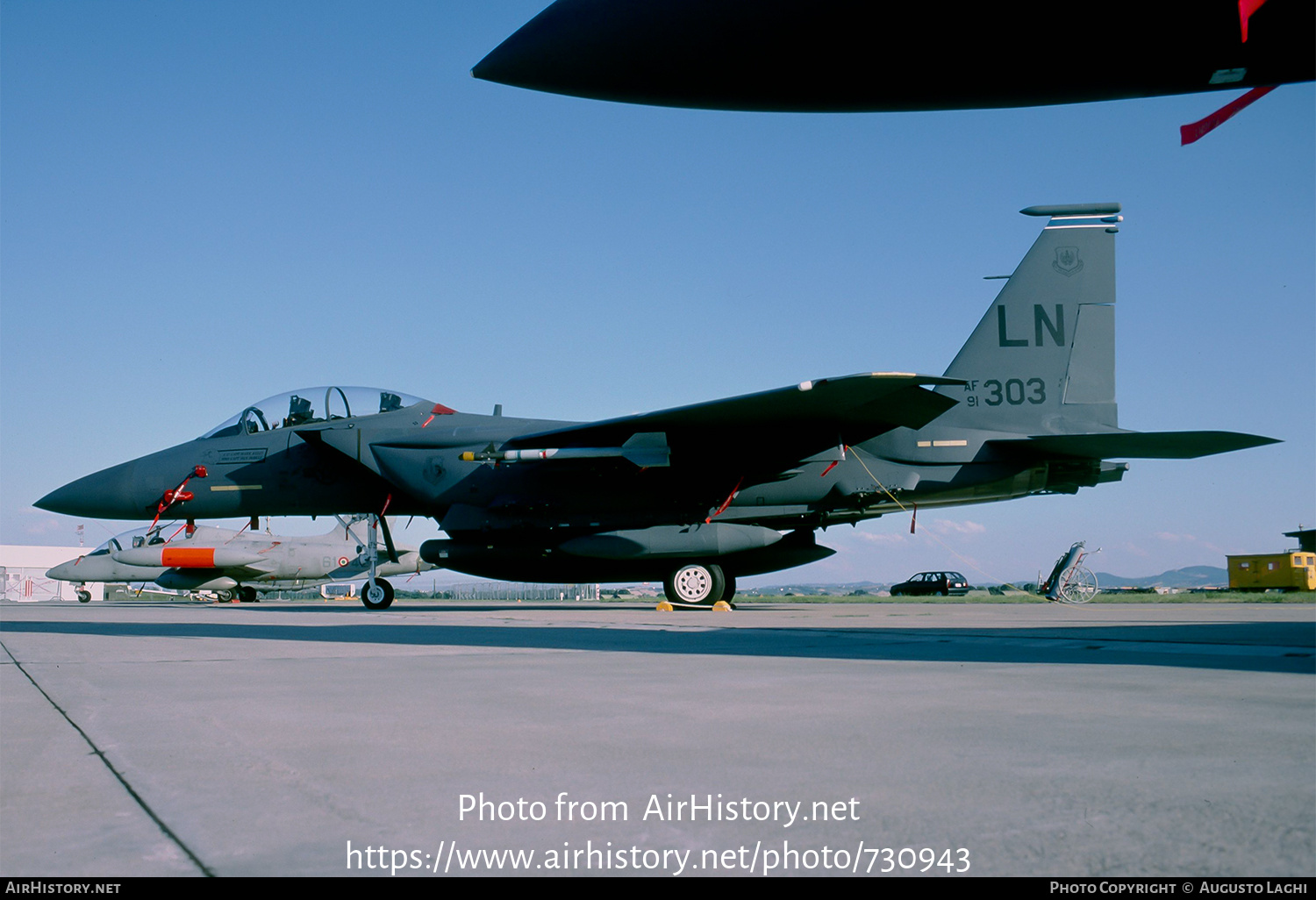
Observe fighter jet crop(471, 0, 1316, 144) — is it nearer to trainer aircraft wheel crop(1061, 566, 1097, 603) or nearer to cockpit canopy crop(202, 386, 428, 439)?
cockpit canopy crop(202, 386, 428, 439)

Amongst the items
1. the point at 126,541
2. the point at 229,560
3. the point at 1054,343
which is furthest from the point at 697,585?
the point at 126,541

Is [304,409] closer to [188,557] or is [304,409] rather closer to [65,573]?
[188,557]

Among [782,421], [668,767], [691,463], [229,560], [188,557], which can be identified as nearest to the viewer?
[668,767]

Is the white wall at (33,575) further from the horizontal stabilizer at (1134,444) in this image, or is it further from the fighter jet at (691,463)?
the horizontal stabilizer at (1134,444)

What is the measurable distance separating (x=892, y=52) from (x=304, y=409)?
12282 millimetres

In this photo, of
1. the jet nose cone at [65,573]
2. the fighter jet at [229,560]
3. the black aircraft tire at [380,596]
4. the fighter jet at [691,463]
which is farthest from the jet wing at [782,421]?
the jet nose cone at [65,573]

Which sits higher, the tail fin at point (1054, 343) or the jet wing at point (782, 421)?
the tail fin at point (1054, 343)

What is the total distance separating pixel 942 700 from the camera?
3303 mm

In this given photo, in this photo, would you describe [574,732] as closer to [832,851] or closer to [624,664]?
[832,851]

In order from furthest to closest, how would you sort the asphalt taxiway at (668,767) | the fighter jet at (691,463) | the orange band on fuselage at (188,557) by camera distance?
the orange band on fuselage at (188,557), the fighter jet at (691,463), the asphalt taxiway at (668,767)

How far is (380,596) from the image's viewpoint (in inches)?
577

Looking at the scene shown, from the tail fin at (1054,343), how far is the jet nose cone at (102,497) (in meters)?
12.3

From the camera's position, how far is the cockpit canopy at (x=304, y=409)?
13.9 meters

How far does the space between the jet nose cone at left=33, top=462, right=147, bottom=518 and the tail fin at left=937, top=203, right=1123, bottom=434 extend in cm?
1235
